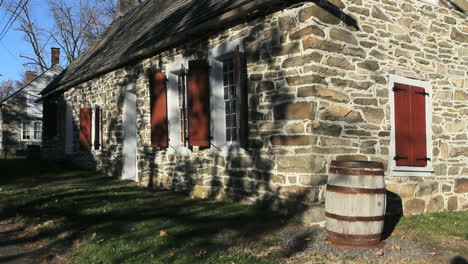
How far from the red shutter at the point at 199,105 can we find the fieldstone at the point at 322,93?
2083mm

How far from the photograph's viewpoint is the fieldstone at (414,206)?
6.92 metres

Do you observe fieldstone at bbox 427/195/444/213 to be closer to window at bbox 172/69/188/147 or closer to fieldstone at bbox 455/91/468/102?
fieldstone at bbox 455/91/468/102

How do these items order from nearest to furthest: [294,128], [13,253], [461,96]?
[13,253] → [294,128] → [461,96]

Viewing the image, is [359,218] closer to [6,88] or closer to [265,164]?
[265,164]

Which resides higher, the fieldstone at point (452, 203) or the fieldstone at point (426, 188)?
the fieldstone at point (426, 188)

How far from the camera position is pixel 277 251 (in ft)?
15.2

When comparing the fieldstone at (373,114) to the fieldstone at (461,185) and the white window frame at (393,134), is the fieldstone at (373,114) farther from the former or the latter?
the fieldstone at (461,185)

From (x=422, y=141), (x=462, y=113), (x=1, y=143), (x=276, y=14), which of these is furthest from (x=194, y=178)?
(x=1, y=143)

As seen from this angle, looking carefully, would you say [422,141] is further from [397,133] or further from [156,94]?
[156,94]

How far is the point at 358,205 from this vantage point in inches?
185

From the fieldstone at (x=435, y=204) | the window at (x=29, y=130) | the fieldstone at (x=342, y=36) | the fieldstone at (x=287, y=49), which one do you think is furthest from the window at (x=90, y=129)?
the window at (x=29, y=130)

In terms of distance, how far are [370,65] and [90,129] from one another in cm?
886

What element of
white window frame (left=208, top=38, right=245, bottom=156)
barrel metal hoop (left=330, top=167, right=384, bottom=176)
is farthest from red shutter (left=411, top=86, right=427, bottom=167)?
white window frame (left=208, top=38, right=245, bottom=156)

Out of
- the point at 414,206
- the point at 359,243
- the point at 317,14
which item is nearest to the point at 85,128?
the point at 317,14
